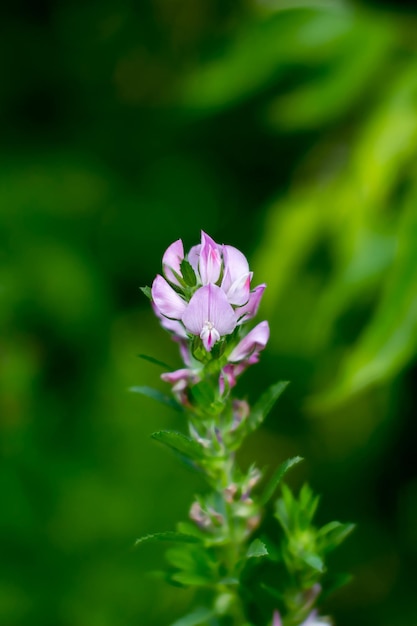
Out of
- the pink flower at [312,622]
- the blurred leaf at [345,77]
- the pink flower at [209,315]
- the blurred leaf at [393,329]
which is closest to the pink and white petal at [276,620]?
the pink flower at [312,622]

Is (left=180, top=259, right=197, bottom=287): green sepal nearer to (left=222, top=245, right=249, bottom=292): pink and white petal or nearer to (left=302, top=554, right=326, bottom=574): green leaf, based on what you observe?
(left=222, top=245, right=249, bottom=292): pink and white petal

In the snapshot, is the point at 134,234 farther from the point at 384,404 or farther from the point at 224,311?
the point at 224,311

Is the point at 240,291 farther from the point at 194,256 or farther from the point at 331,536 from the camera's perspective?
the point at 331,536

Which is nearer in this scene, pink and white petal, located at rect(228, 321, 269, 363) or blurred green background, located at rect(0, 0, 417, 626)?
pink and white petal, located at rect(228, 321, 269, 363)

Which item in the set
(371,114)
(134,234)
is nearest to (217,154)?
(134,234)

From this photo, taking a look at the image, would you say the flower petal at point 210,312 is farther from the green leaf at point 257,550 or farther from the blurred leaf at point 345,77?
the blurred leaf at point 345,77

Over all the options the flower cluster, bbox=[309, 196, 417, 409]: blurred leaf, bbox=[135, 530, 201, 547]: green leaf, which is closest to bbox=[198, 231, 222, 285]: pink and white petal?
the flower cluster
